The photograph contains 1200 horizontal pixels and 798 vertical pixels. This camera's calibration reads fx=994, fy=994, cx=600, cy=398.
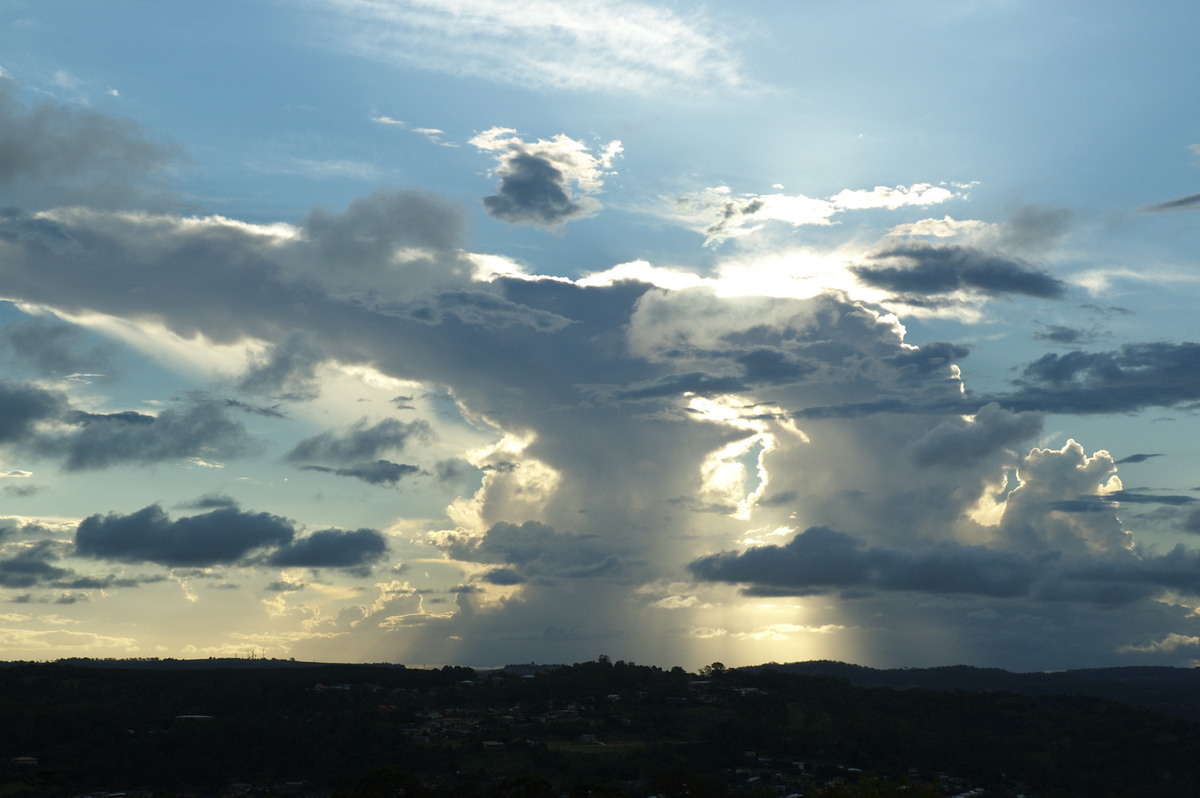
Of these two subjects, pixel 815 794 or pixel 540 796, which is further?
pixel 815 794

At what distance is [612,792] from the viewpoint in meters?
178

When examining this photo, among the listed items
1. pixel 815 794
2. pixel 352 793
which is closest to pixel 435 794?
pixel 352 793

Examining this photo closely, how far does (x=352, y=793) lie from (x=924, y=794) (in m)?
98.8

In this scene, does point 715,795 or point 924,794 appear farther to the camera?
point 715,795

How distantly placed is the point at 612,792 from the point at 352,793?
45615 mm

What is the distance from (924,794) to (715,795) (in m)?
39.8

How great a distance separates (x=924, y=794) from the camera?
171 m

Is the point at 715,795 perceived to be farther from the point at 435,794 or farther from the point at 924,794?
the point at 435,794

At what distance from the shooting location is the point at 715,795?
190875 mm

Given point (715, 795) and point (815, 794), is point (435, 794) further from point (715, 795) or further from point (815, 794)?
point (815, 794)

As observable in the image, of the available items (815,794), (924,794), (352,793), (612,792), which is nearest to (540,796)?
(612,792)

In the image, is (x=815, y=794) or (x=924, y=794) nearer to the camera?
(x=924, y=794)

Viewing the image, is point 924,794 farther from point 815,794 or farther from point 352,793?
point 352,793

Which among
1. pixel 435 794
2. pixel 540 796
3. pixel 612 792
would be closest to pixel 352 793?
pixel 435 794
